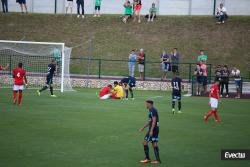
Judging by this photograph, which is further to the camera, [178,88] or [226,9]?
[226,9]

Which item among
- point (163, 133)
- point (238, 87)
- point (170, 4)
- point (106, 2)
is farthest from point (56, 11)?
point (163, 133)

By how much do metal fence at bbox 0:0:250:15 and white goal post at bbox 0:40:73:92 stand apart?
9.83 metres

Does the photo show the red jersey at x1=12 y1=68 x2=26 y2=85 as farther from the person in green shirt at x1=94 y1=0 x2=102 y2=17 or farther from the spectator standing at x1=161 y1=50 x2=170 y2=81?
the person in green shirt at x1=94 y1=0 x2=102 y2=17

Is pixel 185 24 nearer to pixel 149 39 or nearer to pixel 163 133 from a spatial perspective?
pixel 149 39

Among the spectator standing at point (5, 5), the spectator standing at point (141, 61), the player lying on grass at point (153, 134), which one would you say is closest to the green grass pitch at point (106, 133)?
the player lying on grass at point (153, 134)

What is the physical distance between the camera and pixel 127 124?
2395 cm

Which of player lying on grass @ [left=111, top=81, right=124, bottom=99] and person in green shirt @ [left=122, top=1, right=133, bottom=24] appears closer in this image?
player lying on grass @ [left=111, top=81, right=124, bottom=99]

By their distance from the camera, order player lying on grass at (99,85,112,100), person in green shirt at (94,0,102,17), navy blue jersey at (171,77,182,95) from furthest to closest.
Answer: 1. person in green shirt at (94,0,102,17)
2. player lying on grass at (99,85,112,100)
3. navy blue jersey at (171,77,182,95)

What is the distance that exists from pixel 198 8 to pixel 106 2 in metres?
8.12

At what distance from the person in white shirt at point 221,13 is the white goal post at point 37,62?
519 inches

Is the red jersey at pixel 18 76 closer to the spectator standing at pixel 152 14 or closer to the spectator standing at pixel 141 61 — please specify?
the spectator standing at pixel 141 61

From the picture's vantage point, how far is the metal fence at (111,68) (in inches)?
1729

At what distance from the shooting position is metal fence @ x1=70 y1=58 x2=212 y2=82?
43906 mm

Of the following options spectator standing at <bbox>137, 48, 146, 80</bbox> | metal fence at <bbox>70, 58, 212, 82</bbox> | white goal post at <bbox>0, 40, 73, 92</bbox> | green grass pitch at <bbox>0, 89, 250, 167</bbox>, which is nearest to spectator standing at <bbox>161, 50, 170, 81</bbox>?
spectator standing at <bbox>137, 48, 146, 80</bbox>
